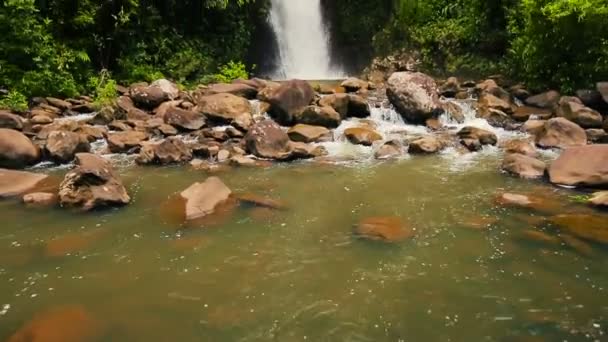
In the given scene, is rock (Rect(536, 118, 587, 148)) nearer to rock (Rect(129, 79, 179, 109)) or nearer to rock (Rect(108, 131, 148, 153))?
rock (Rect(108, 131, 148, 153))

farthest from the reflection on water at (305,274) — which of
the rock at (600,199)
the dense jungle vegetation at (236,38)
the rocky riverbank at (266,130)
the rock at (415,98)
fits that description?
the dense jungle vegetation at (236,38)

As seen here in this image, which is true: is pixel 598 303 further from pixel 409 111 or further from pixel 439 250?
pixel 409 111

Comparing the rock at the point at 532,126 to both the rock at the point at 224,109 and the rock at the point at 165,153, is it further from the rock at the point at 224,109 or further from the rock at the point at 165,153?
the rock at the point at 165,153

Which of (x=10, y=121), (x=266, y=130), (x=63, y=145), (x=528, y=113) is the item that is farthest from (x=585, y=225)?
(x=10, y=121)

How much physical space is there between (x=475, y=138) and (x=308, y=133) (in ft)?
11.3

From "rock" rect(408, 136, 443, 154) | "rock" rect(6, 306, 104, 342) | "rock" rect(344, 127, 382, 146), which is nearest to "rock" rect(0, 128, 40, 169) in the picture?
"rock" rect(6, 306, 104, 342)

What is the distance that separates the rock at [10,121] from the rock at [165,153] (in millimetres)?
2971

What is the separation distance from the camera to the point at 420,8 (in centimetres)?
1877

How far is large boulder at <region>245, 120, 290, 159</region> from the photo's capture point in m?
9.27

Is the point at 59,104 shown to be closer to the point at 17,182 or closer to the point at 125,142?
the point at 125,142

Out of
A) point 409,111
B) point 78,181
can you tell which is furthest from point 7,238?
point 409,111

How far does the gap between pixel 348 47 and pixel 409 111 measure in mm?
10498

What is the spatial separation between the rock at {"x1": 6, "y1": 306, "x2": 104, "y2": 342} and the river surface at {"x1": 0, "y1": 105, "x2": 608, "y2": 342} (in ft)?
0.24

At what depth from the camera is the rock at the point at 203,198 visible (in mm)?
6398
